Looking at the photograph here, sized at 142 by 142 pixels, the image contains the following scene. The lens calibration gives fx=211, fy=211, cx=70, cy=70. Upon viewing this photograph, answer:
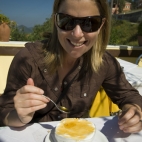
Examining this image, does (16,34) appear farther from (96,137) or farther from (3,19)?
(96,137)

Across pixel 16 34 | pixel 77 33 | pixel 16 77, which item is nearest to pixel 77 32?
pixel 77 33

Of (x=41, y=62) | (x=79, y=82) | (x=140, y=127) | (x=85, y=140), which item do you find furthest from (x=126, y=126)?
(x=41, y=62)

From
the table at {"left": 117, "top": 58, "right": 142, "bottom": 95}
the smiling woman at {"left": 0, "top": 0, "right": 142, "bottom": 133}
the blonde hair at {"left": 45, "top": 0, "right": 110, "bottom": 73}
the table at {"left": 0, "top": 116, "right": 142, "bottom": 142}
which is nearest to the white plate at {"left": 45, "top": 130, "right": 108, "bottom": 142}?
the table at {"left": 0, "top": 116, "right": 142, "bottom": 142}

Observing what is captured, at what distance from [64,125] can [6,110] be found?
16.7 inches

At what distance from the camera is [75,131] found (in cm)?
102

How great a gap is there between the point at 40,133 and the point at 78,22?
76 centimetres

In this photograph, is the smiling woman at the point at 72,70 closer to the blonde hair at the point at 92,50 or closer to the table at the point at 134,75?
the blonde hair at the point at 92,50

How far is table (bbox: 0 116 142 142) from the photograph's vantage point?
1.09 meters

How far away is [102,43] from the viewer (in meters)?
1.81

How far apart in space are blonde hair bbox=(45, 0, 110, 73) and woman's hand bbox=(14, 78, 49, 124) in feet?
1.90

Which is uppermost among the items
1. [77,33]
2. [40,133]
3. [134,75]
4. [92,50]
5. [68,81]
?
[77,33]

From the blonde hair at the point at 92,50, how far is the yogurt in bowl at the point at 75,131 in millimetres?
622

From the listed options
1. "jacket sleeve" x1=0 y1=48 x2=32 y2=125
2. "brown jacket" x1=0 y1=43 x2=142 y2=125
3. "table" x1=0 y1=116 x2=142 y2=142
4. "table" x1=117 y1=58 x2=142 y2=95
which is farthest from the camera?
"table" x1=117 y1=58 x2=142 y2=95

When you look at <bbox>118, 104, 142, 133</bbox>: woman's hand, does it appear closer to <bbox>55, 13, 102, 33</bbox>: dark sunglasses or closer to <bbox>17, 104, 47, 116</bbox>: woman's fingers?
<bbox>17, 104, 47, 116</bbox>: woman's fingers
